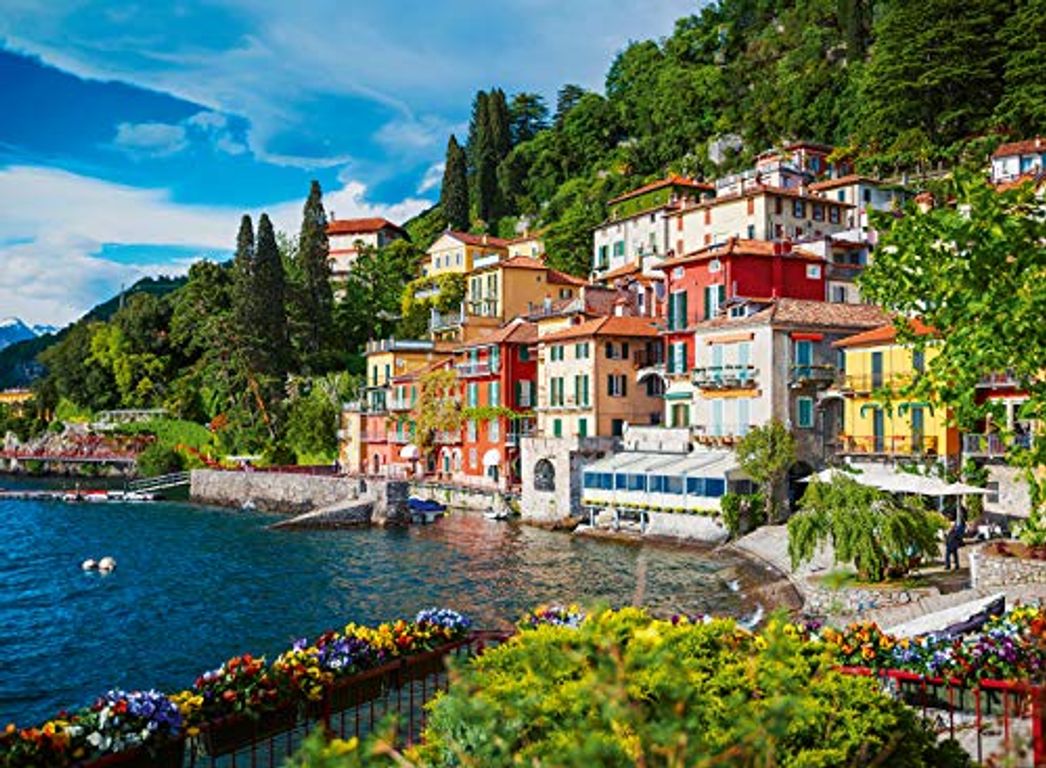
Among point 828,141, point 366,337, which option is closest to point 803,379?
point 828,141

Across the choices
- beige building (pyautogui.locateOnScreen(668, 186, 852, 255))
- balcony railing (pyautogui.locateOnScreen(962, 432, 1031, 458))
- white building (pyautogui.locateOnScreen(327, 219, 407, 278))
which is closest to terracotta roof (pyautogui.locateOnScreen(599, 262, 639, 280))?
beige building (pyautogui.locateOnScreen(668, 186, 852, 255))

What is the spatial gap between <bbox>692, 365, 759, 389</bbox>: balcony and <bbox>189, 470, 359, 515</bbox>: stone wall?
21.2 meters

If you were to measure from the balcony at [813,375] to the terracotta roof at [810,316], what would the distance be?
1867mm

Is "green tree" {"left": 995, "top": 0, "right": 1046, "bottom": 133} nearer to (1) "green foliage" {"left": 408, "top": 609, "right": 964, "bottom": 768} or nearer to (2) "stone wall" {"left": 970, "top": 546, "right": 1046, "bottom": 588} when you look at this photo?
(2) "stone wall" {"left": 970, "top": 546, "right": 1046, "bottom": 588}

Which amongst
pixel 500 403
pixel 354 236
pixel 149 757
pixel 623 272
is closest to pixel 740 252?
pixel 500 403

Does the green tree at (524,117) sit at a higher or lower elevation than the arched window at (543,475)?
higher

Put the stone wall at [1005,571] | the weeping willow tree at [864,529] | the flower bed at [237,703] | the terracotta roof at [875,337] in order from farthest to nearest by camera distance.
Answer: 1. the terracotta roof at [875,337]
2. the weeping willow tree at [864,529]
3. the stone wall at [1005,571]
4. the flower bed at [237,703]

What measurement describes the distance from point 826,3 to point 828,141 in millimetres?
27240

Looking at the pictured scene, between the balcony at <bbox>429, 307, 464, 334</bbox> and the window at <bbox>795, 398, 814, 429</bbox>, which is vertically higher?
the balcony at <bbox>429, 307, 464, 334</bbox>

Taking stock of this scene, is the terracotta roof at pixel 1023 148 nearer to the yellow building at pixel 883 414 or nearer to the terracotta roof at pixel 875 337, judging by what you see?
the terracotta roof at pixel 875 337

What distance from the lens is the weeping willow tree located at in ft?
76.3

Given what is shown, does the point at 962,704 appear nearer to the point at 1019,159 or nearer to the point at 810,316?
the point at 810,316

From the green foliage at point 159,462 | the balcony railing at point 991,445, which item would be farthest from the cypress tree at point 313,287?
the balcony railing at point 991,445

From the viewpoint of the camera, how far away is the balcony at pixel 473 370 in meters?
57.4
